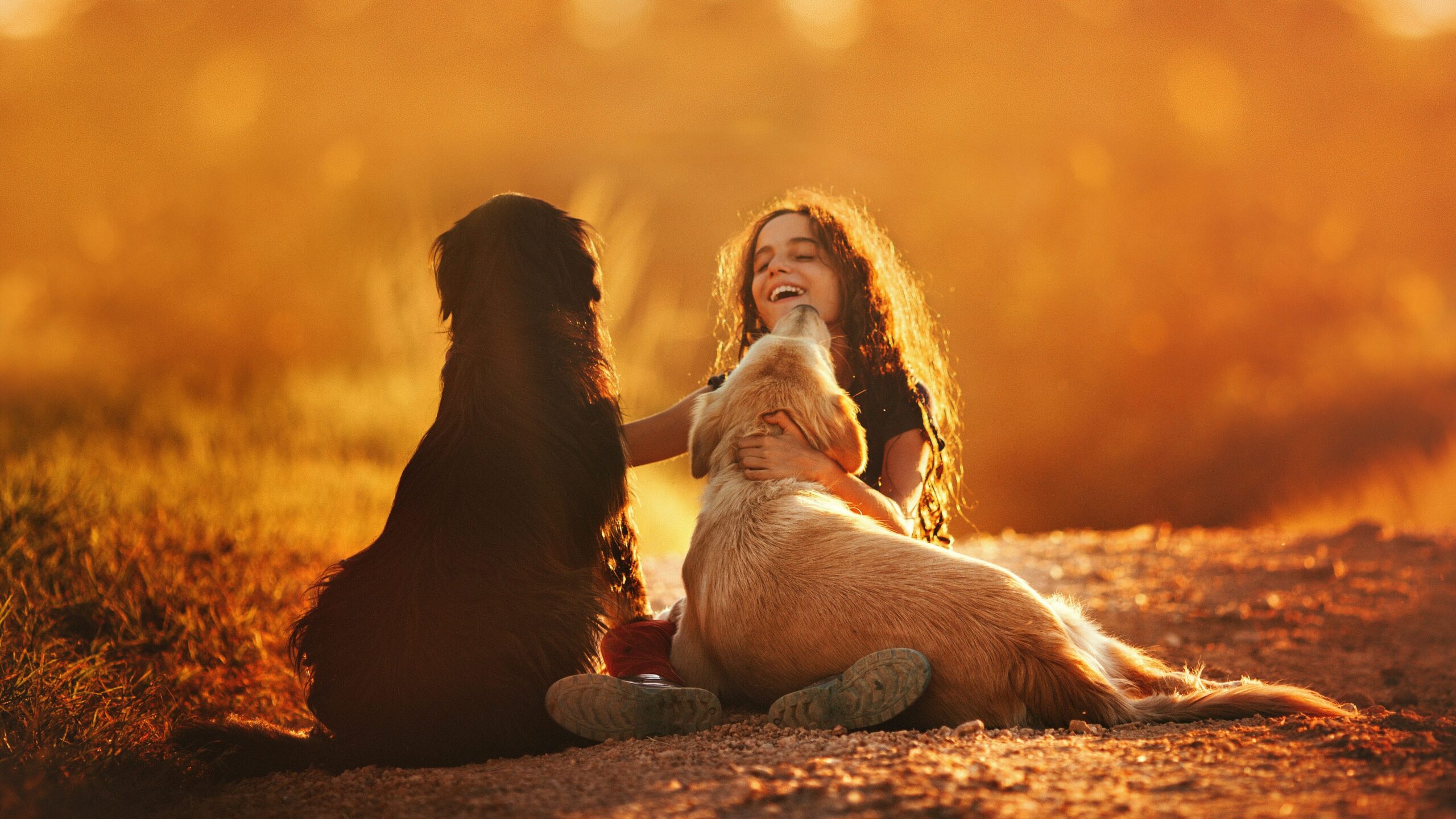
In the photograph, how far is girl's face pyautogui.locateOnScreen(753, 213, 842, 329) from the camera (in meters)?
4.45

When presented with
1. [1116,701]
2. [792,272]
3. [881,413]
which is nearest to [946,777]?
[1116,701]

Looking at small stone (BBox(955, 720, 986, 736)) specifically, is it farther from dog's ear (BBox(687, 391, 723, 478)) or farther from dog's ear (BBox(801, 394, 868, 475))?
dog's ear (BBox(687, 391, 723, 478))

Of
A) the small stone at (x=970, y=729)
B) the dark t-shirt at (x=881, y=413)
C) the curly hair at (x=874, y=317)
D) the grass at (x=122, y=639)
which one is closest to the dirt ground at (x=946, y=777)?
the small stone at (x=970, y=729)

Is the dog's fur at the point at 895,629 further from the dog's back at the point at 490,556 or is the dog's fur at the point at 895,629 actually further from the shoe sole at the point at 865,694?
the dog's back at the point at 490,556

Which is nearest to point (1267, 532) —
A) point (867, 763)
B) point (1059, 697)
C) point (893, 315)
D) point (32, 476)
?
point (893, 315)

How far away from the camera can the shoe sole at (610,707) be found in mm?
2699

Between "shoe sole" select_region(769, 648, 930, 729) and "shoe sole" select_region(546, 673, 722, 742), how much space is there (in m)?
0.34

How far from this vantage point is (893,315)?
4.72m

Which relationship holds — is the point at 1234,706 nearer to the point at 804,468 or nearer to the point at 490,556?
the point at 804,468

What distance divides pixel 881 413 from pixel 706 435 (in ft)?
3.81

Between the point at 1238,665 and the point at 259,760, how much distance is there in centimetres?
393

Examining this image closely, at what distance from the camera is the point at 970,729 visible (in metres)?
2.52

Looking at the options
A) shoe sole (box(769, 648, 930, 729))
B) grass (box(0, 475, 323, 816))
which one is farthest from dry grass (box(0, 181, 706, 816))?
shoe sole (box(769, 648, 930, 729))

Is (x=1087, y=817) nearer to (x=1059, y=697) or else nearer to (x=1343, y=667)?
(x=1059, y=697)
